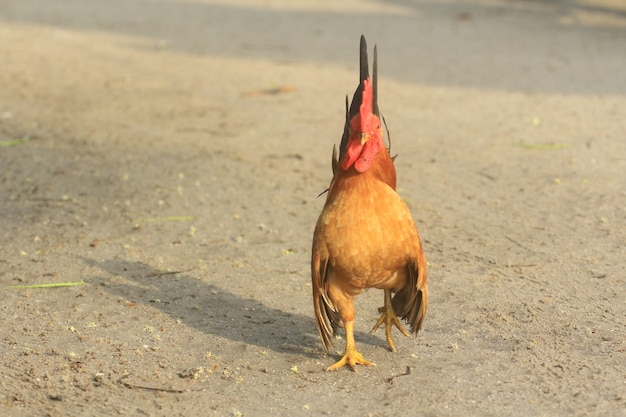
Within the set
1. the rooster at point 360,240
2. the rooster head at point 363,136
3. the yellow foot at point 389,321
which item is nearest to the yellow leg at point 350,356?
the rooster at point 360,240

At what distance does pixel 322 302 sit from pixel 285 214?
2.04m

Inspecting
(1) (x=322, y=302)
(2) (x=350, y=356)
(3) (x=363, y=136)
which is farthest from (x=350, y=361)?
(3) (x=363, y=136)

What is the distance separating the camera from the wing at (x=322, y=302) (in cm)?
393

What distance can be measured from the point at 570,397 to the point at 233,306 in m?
1.83

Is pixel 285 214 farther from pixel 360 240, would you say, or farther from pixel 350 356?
pixel 360 240

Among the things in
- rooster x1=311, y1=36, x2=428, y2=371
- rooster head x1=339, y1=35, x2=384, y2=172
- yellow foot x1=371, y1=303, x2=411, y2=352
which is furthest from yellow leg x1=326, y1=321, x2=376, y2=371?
rooster head x1=339, y1=35, x2=384, y2=172

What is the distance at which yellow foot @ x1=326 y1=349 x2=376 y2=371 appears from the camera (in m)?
4.05

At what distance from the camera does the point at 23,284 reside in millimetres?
4984

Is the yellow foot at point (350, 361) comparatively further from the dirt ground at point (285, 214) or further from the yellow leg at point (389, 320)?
the yellow leg at point (389, 320)

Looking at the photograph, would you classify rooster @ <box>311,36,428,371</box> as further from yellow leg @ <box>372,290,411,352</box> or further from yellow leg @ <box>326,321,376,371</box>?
yellow leg @ <box>372,290,411,352</box>

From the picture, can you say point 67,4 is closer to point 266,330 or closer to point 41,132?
point 41,132

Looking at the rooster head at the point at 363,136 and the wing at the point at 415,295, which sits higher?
the rooster head at the point at 363,136

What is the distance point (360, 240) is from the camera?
150 inches

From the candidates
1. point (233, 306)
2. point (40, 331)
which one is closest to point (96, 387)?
point (40, 331)
